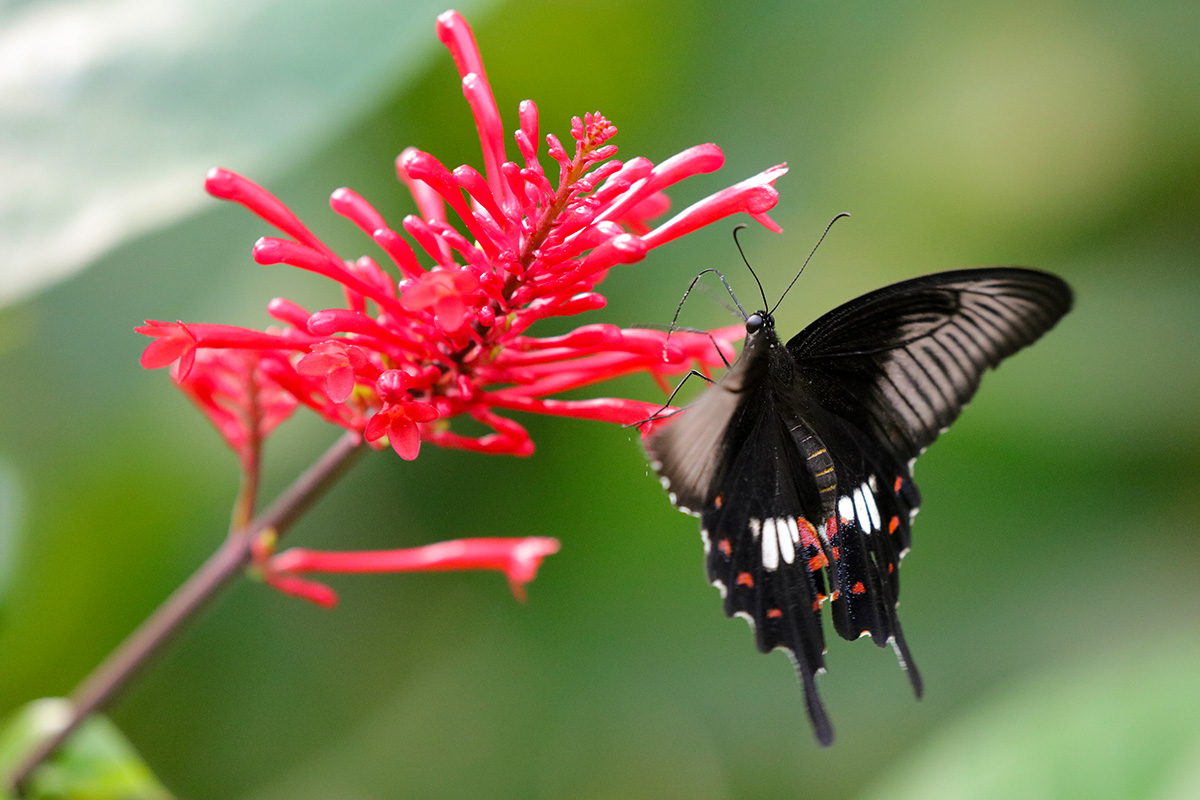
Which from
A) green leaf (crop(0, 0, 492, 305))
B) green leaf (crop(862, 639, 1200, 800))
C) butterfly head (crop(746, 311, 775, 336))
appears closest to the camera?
butterfly head (crop(746, 311, 775, 336))

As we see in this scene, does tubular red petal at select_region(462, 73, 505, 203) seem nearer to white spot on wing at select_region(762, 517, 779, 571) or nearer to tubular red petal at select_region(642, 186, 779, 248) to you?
tubular red petal at select_region(642, 186, 779, 248)

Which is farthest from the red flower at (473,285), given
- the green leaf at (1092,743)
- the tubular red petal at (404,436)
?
the green leaf at (1092,743)

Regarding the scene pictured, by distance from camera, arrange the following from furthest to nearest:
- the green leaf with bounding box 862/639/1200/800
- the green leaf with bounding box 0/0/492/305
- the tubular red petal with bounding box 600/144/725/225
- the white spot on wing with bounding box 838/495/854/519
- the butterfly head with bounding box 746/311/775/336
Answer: the green leaf with bounding box 862/639/1200/800 → the white spot on wing with bounding box 838/495/854/519 → the green leaf with bounding box 0/0/492/305 → the butterfly head with bounding box 746/311/775/336 → the tubular red petal with bounding box 600/144/725/225

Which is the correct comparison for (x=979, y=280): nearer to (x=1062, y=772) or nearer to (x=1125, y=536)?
(x=1062, y=772)

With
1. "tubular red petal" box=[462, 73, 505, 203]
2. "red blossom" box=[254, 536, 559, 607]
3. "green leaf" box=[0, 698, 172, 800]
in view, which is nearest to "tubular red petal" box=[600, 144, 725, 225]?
"tubular red petal" box=[462, 73, 505, 203]

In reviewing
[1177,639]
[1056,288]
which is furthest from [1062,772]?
[1056,288]

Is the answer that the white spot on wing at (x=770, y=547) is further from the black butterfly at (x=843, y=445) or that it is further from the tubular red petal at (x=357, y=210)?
the tubular red petal at (x=357, y=210)

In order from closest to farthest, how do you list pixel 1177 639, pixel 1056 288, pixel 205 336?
pixel 205 336 < pixel 1056 288 < pixel 1177 639
